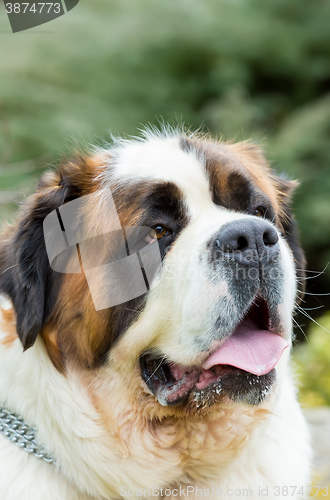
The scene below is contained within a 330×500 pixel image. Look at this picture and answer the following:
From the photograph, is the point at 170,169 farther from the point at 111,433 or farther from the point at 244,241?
the point at 111,433

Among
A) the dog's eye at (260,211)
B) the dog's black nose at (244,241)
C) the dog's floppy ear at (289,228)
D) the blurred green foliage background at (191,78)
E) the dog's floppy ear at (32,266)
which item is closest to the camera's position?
the dog's black nose at (244,241)

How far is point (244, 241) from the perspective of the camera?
198cm

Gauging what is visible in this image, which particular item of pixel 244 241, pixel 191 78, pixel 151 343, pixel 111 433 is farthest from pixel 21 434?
pixel 191 78

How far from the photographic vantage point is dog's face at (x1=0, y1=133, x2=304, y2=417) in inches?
78.2

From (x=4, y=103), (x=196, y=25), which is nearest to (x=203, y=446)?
(x=4, y=103)

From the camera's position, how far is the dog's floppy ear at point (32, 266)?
2.13 metres

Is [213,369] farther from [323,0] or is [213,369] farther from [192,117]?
[323,0]

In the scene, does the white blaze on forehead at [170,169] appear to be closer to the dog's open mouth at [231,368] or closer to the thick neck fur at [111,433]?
the dog's open mouth at [231,368]

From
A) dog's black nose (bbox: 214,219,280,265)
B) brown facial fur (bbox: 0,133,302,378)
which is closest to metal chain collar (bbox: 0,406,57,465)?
brown facial fur (bbox: 0,133,302,378)

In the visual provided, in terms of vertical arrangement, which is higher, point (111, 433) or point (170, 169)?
point (170, 169)

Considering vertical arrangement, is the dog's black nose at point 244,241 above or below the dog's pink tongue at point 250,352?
above

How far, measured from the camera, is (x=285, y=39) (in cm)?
857

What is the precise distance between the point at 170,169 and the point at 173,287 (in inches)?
21.8

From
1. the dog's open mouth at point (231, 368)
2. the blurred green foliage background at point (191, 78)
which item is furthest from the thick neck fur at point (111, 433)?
the blurred green foliage background at point (191, 78)
